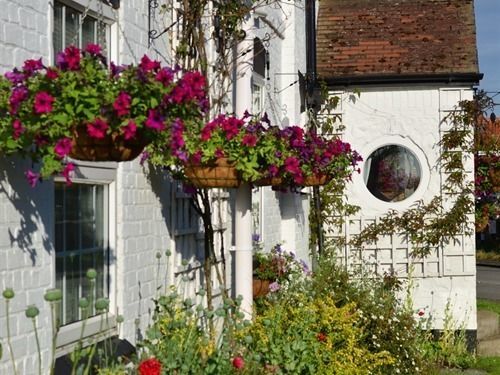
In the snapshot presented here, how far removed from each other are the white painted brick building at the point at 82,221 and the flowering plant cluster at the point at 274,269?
0.95 metres

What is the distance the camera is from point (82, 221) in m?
5.63

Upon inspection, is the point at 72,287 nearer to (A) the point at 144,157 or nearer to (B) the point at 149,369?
(A) the point at 144,157

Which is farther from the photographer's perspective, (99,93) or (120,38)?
(120,38)

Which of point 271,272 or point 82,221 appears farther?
point 271,272

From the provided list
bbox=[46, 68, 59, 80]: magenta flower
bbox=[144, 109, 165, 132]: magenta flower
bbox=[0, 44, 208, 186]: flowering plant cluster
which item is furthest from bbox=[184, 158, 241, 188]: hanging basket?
bbox=[46, 68, 59, 80]: magenta flower

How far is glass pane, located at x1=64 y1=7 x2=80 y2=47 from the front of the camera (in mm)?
5500

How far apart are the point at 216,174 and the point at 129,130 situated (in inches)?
76.2

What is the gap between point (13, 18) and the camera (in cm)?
468

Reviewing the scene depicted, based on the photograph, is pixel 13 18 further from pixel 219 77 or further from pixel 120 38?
pixel 219 77

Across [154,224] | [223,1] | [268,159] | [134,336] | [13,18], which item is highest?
[223,1]

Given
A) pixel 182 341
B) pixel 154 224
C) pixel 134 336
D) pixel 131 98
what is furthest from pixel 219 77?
pixel 131 98

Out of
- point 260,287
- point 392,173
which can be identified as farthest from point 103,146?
point 392,173

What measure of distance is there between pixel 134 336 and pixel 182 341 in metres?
1.31

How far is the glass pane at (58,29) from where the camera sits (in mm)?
5320
